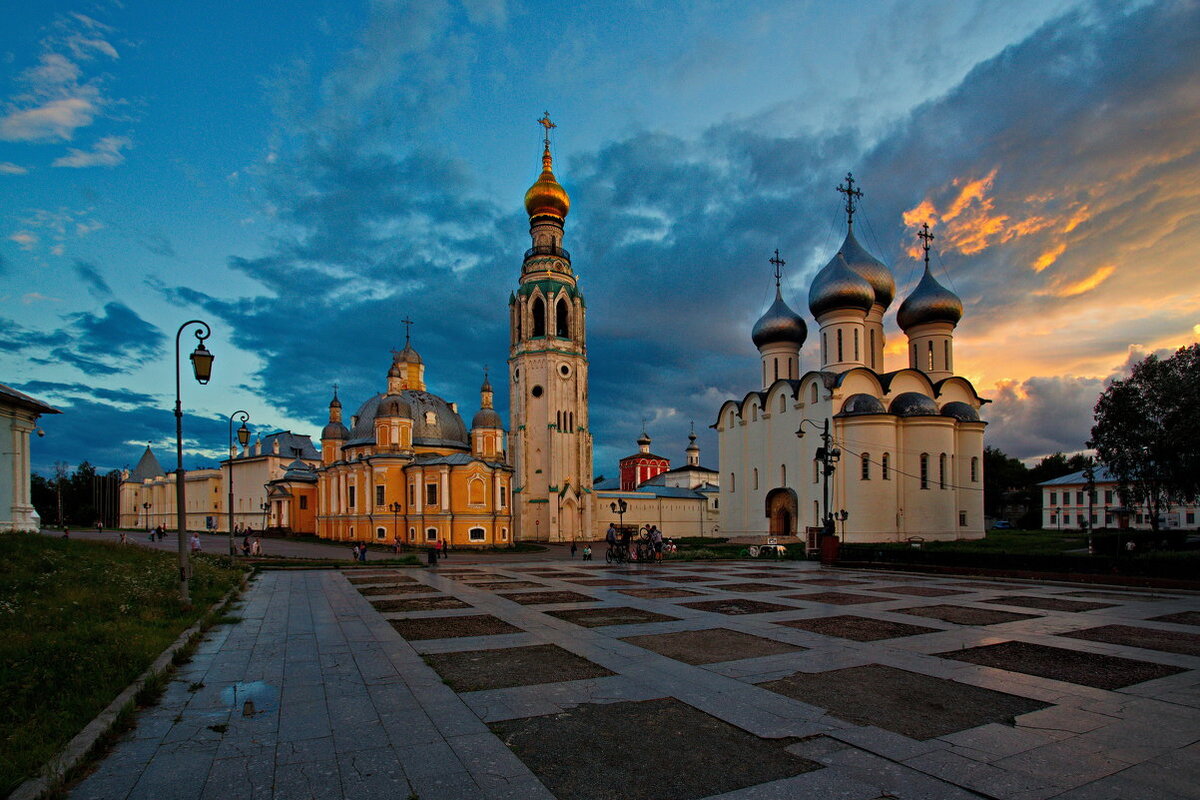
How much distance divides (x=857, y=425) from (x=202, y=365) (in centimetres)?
3145

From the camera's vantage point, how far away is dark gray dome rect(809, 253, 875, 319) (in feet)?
131

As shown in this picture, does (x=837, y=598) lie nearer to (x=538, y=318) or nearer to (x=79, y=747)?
(x=79, y=747)

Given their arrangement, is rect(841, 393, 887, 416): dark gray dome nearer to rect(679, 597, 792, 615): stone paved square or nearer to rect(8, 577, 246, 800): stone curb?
rect(679, 597, 792, 615): stone paved square

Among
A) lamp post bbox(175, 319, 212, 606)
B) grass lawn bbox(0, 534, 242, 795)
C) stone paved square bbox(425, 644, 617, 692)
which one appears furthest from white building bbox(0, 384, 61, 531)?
stone paved square bbox(425, 644, 617, 692)

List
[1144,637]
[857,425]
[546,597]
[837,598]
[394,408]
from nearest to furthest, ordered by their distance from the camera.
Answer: [1144,637] < [837,598] < [546,597] < [857,425] < [394,408]

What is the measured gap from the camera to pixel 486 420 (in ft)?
176

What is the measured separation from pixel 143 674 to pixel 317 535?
2163 inches

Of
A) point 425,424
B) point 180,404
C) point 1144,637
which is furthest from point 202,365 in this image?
point 425,424

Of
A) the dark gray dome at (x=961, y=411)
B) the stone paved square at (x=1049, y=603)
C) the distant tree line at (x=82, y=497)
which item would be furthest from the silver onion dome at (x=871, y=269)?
the distant tree line at (x=82, y=497)

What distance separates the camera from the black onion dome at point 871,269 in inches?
1711

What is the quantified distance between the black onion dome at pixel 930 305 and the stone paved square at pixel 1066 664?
36.9 meters

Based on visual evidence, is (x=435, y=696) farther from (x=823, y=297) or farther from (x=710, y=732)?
(x=823, y=297)

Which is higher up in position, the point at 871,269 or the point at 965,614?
the point at 871,269

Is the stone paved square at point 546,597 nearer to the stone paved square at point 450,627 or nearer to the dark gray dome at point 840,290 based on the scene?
the stone paved square at point 450,627
